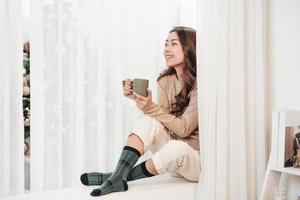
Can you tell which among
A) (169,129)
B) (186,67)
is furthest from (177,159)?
(186,67)

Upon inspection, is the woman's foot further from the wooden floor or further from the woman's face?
the woman's face

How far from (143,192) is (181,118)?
42cm

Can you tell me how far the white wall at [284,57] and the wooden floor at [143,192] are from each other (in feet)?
1.65

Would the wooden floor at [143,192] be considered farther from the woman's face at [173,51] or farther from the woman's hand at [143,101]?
the woman's face at [173,51]

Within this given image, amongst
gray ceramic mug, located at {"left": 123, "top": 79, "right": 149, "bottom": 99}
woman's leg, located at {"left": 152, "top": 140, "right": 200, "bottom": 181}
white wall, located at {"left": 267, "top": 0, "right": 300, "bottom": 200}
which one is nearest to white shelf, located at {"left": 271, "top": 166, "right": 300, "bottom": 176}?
white wall, located at {"left": 267, "top": 0, "right": 300, "bottom": 200}

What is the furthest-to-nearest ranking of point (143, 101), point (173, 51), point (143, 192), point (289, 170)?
point (173, 51) → point (143, 101) → point (143, 192) → point (289, 170)

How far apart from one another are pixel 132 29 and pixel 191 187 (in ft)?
2.87

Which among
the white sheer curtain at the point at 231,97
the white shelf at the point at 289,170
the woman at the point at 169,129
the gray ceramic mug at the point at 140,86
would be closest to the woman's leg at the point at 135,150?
the woman at the point at 169,129

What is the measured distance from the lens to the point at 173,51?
219 cm

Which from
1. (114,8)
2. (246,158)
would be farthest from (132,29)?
(246,158)

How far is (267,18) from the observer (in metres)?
2.11

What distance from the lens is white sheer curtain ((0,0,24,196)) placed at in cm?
182

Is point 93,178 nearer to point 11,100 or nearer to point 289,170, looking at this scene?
point 11,100

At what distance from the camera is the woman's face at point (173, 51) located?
218cm
